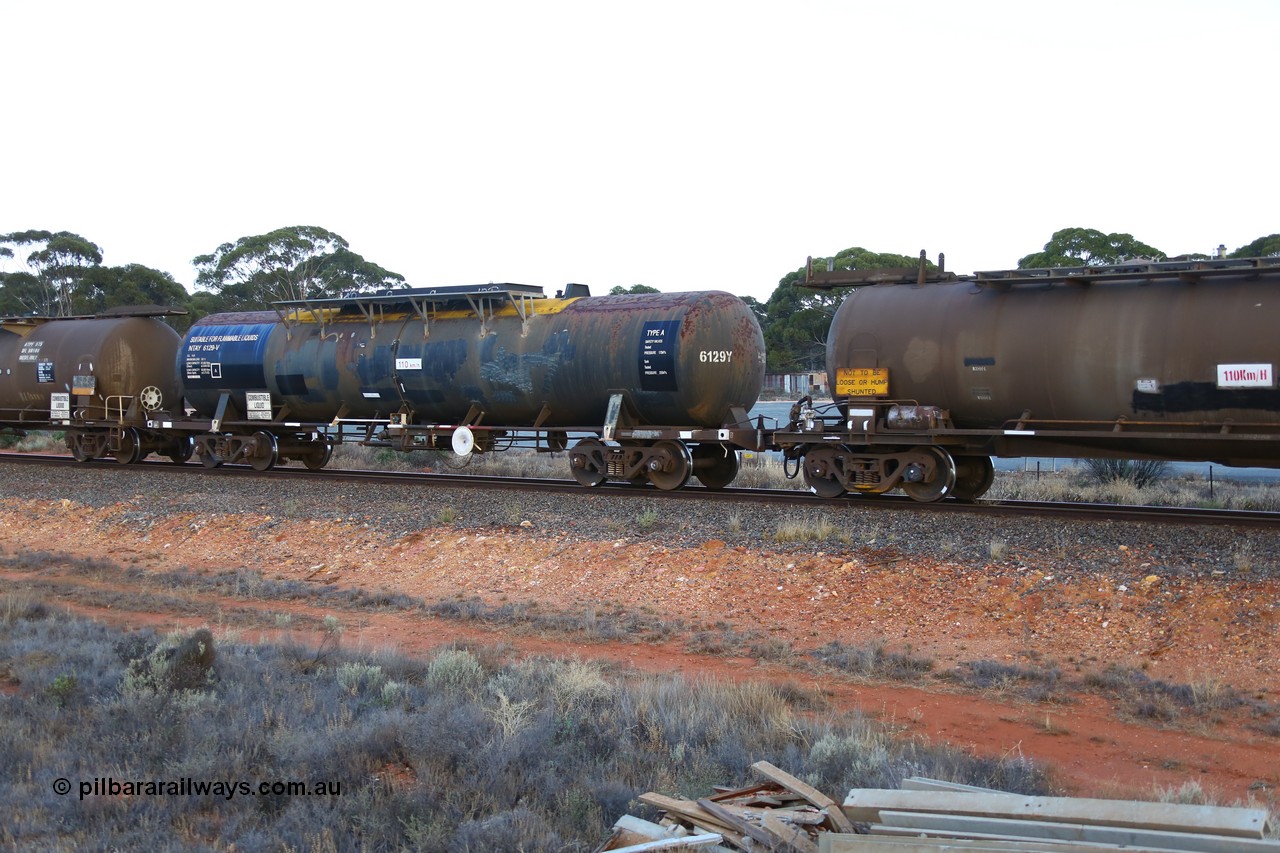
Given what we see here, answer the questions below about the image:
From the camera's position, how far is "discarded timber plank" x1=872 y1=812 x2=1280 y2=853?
490cm

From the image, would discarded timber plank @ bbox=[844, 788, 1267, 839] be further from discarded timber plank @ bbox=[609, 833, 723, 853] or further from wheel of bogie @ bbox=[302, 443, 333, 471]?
wheel of bogie @ bbox=[302, 443, 333, 471]

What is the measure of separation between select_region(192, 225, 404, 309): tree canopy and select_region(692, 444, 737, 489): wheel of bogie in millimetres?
43559

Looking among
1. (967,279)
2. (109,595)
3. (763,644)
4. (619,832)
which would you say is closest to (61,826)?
(619,832)

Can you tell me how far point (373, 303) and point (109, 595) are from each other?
313 inches

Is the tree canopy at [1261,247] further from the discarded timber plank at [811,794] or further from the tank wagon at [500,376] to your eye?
the discarded timber plank at [811,794]

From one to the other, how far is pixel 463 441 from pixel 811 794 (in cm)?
1411

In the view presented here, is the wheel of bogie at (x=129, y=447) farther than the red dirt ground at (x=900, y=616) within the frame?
Yes

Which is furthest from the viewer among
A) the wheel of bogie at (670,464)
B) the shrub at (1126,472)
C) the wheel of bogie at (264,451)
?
the shrub at (1126,472)

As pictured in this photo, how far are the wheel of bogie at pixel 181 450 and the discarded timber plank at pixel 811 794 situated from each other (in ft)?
73.0

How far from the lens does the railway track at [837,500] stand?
1381 centimetres

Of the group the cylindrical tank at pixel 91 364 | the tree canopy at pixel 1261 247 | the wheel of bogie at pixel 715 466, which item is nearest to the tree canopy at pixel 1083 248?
the tree canopy at pixel 1261 247

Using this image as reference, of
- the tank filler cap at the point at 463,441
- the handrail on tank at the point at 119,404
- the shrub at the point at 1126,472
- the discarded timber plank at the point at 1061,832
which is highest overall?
the handrail on tank at the point at 119,404

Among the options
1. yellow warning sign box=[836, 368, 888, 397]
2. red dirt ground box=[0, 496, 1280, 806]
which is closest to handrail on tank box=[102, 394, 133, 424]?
red dirt ground box=[0, 496, 1280, 806]

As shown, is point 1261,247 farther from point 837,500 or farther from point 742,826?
point 742,826
